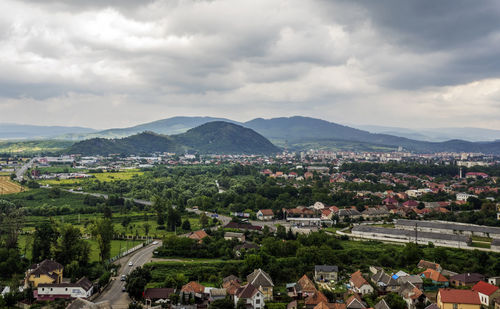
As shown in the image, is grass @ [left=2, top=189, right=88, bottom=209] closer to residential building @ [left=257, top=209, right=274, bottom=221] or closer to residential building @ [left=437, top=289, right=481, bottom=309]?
residential building @ [left=257, top=209, right=274, bottom=221]

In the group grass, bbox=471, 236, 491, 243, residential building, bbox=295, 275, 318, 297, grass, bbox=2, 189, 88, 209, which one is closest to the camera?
residential building, bbox=295, 275, 318, 297

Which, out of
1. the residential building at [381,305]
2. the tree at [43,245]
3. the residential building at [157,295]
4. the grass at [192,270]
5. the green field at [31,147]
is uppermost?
the green field at [31,147]

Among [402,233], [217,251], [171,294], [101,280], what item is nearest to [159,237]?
[217,251]

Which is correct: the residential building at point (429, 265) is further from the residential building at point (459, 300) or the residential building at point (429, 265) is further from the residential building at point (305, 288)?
the residential building at point (305, 288)

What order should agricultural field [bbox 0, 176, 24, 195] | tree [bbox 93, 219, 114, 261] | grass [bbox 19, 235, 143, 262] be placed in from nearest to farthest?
tree [bbox 93, 219, 114, 261]
grass [bbox 19, 235, 143, 262]
agricultural field [bbox 0, 176, 24, 195]

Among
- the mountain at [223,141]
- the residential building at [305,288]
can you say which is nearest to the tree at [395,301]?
the residential building at [305,288]

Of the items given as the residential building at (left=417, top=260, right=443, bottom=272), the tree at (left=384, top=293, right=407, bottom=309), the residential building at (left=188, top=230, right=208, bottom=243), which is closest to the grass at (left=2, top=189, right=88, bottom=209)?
the residential building at (left=188, top=230, right=208, bottom=243)

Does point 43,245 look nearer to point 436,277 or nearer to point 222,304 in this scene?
point 222,304
